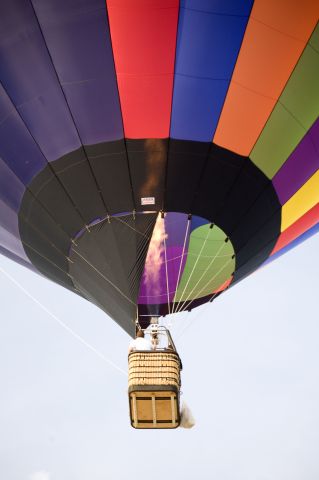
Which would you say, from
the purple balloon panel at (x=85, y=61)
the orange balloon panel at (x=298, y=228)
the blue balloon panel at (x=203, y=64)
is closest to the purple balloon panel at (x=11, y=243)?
the purple balloon panel at (x=85, y=61)

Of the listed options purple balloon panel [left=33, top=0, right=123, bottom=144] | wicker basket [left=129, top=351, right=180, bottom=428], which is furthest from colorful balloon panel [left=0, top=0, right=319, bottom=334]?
wicker basket [left=129, top=351, right=180, bottom=428]

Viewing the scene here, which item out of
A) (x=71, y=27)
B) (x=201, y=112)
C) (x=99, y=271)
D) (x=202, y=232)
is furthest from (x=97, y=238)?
(x=71, y=27)

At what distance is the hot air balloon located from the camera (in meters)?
5.85

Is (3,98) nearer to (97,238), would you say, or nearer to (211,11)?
(97,238)

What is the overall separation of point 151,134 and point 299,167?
1.52 meters

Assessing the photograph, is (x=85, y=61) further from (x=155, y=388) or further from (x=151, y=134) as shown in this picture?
(x=155, y=388)

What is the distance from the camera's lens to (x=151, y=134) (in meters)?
6.31

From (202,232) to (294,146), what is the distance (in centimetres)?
120

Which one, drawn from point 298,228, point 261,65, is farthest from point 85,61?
point 298,228

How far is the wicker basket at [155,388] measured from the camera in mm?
5574

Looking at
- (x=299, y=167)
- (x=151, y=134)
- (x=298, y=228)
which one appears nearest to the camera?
(x=151, y=134)

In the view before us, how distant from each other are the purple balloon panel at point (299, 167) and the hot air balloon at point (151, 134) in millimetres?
14

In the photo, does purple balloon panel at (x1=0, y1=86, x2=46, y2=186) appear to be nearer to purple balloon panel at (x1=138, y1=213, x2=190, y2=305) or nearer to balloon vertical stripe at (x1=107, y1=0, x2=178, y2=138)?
balloon vertical stripe at (x1=107, y1=0, x2=178, y2=138)

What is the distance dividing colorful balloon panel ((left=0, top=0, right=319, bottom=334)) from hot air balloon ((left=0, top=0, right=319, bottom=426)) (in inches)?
0.4
